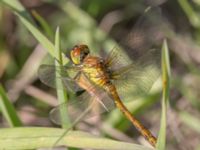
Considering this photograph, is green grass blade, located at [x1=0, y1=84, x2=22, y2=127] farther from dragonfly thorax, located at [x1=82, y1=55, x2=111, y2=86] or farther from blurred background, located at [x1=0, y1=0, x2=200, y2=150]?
blurred background, located at [x1=0, y1=0, x2=200, y2=150]

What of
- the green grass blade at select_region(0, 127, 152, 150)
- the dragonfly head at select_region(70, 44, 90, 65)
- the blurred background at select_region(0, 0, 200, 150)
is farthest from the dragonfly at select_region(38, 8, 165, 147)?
the green grass blade at select_region(0, 127, 152, 150)

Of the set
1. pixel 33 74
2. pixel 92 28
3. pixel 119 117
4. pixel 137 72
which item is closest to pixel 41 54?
pixel 33 74

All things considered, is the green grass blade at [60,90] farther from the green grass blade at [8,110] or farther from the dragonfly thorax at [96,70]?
the dragonfly thorax at [96,70]

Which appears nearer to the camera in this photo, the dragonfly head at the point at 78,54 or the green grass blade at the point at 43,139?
the green grass blade at the point at 43,139

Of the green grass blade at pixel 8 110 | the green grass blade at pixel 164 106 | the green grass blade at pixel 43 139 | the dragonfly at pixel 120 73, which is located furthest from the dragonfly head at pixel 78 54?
the green grass blade at pixel 164 106

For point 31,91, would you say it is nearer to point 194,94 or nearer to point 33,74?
point 33,74
